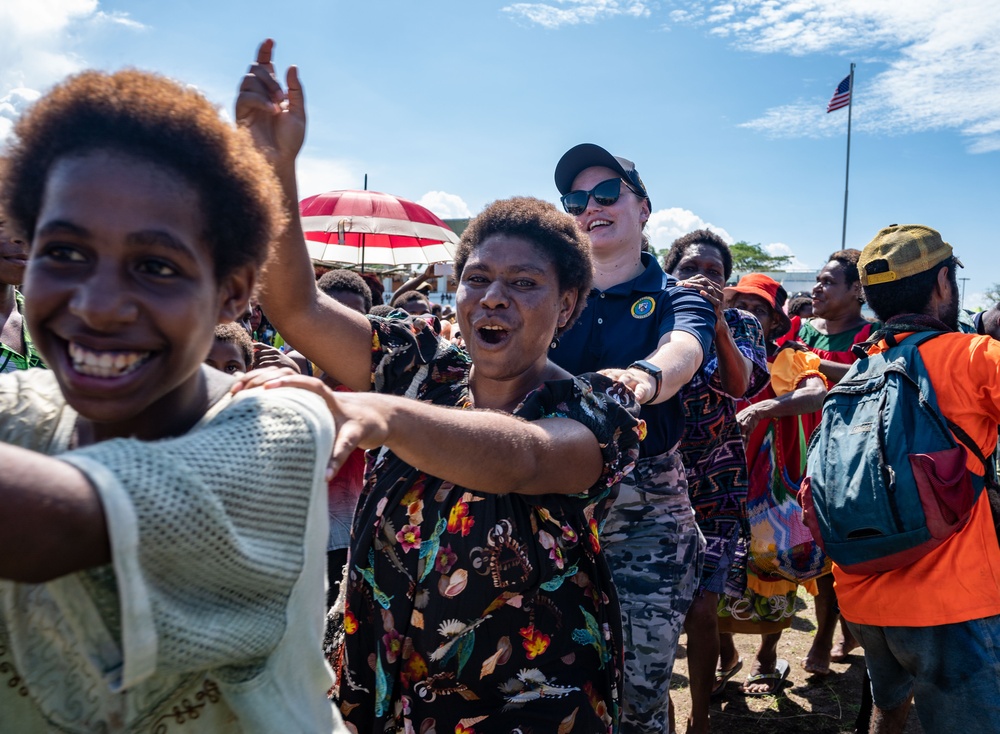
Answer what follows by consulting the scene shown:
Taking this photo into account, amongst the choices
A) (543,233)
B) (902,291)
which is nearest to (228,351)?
(543,233)

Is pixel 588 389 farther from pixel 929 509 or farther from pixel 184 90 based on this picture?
pixel 929 509

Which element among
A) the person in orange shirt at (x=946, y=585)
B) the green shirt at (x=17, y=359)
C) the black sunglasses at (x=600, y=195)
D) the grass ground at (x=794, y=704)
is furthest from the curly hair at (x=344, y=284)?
the person in orange shirt at (x=946, y=585)

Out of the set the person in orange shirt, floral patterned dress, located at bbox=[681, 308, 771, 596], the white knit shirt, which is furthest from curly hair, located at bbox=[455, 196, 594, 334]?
floral patterned dress, located at bbox=[681, 308, 771, 596]

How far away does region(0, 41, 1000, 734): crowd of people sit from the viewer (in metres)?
0.97

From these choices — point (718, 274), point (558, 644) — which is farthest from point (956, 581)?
point (718, 274)

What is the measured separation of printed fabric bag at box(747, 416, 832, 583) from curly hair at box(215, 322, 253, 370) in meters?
3.04

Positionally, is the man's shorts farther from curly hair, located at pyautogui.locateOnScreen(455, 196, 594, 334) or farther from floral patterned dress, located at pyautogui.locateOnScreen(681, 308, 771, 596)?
curly hair, located at pyautogui.locateOnScreen(455, 196, 594, 334)

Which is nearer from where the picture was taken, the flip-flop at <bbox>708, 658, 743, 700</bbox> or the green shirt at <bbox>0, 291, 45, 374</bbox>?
the green shirt at <bbox>0, 291, 45, 374</bbox>

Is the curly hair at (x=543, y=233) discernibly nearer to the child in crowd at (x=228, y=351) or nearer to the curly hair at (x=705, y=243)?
the child in crowd at (x=228, y=351)

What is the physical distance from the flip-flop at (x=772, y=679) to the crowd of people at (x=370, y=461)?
3.11ft

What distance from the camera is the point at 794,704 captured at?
16.4 feet

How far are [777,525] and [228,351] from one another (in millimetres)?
3441

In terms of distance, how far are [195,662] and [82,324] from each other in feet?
1.48

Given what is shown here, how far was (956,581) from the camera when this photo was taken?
2.98m
